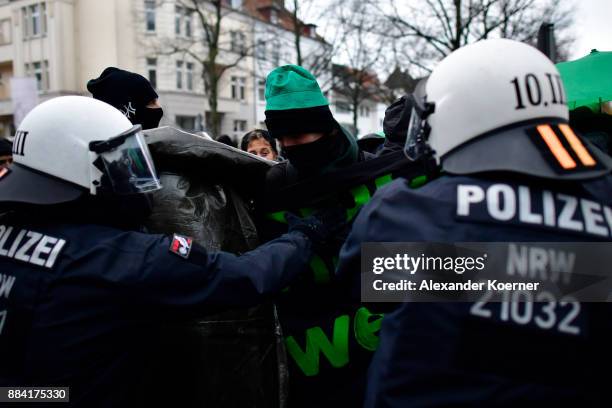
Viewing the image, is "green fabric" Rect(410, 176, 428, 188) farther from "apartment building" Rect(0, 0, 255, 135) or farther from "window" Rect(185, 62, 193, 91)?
"window" Rect(185, 62, 193, 91)

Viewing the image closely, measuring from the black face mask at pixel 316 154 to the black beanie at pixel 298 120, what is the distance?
2.3 inches

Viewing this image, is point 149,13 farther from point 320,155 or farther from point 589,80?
point 320,155

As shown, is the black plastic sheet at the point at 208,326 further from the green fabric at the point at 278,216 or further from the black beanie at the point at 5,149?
the black beanie at the point at 5,149

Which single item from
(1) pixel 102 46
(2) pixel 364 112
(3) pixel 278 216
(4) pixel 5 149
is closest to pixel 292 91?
(3) pixel 278 216

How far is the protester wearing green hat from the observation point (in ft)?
7.37

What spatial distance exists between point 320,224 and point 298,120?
0.47m

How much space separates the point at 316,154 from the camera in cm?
229

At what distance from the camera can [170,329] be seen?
79.4 inches

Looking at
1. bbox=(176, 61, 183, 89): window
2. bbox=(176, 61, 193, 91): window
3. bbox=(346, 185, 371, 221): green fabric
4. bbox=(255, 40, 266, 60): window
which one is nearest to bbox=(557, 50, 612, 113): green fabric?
bbox=(346, 185, 371, 221): green fabric

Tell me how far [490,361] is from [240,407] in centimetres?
110

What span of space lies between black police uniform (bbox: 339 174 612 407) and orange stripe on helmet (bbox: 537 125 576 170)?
2.3 inches

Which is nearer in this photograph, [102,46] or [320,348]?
[320,348]

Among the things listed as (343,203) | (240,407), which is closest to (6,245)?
(240,407)

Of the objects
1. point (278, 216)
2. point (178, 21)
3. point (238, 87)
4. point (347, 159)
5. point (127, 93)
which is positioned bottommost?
point (278, 216)
